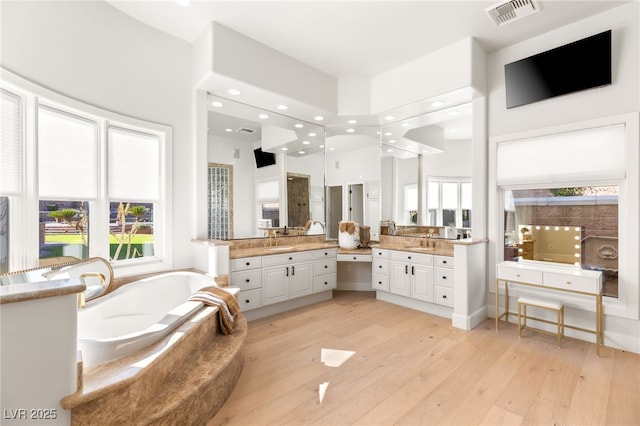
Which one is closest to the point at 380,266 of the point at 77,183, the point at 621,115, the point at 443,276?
the point at 443,276

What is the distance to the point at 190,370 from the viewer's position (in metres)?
1.89

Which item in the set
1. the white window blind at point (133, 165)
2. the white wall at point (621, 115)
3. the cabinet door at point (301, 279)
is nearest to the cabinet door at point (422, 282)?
the cabinet door at point (301, 279)

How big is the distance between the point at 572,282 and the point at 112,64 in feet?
16.2

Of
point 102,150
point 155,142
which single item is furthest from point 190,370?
point 155,142

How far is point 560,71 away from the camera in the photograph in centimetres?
315

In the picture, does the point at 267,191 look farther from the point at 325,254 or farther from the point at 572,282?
the point at 572,282

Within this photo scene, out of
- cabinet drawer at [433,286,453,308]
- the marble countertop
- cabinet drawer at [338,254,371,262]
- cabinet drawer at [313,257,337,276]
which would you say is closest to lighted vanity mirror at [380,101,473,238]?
cabinet drawer at [338,254,371,262]

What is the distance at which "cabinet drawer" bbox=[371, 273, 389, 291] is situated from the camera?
428 cm

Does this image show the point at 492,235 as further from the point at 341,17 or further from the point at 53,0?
the point at 53,0

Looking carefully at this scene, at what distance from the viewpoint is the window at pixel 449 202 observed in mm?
3963

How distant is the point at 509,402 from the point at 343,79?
4.09 m

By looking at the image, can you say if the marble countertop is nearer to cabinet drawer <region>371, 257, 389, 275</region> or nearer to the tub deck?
the tub deck

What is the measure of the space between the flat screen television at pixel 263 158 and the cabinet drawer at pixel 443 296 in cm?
283

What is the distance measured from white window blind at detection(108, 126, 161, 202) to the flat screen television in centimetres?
127
